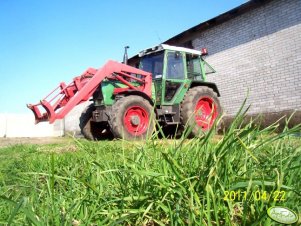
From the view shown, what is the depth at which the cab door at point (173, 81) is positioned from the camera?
8.06 m

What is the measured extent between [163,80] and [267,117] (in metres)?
3.75

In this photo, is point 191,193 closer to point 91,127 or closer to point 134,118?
point 134,118

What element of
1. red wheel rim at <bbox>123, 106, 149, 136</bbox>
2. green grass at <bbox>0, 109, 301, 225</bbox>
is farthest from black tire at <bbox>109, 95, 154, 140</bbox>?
green grass at <bbox>0, 109, 301, 225</bbox>

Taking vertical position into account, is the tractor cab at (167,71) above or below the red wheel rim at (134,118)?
above

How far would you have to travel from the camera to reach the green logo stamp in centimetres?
95

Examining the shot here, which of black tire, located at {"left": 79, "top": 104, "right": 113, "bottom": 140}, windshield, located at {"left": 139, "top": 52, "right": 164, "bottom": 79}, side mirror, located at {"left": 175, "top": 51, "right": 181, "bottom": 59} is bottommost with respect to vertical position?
black tire, located at {"left": 79, "top": 104, "right": 113, "bottom": 140}

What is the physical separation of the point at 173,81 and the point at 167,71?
0.98ft

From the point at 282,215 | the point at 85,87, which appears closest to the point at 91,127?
the point at 85,87

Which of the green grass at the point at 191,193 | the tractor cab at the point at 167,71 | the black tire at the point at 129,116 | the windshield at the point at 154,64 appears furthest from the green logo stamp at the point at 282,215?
the windshield at the point at 154,64

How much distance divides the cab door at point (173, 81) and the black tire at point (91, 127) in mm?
1774

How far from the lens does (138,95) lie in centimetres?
761

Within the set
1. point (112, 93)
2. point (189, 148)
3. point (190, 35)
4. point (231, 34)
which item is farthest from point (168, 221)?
point (190, 35)

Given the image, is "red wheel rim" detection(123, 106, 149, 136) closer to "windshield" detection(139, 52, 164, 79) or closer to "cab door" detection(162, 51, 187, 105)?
"cab door" detection(162, 51, 187, 105)

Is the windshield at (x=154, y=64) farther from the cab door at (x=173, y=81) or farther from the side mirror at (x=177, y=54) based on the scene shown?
the side mirror at (x=177, y=54)
